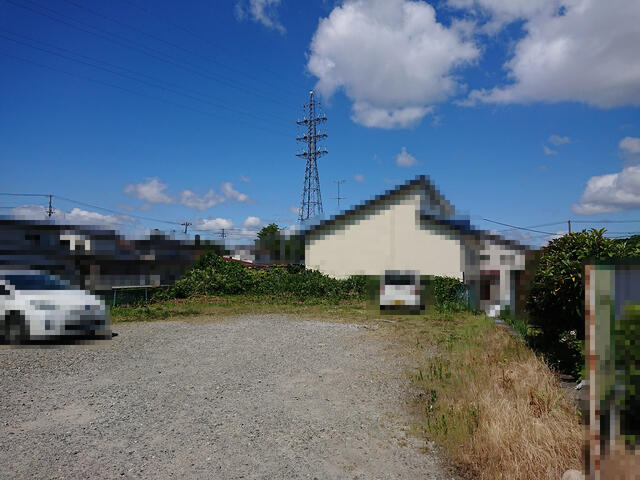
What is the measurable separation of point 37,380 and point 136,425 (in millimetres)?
2783

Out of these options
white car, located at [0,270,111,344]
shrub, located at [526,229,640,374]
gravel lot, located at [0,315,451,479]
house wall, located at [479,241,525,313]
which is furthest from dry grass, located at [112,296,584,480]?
white car, located at [0,270,111,344]

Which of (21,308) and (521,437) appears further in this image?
(21,308)

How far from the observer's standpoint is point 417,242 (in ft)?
67.7

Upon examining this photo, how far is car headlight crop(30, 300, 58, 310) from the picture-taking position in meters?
8.62

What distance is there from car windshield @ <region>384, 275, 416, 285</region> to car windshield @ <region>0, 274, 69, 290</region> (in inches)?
433

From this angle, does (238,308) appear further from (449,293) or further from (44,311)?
(449,293)

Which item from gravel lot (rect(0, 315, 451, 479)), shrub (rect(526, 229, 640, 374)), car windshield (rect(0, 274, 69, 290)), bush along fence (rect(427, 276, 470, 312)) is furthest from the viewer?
bush along fence (rect(427, 276, 470, 312))

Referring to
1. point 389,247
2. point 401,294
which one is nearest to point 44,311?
point 401,294

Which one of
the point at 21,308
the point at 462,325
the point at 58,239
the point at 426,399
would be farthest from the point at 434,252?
the point at 58,239

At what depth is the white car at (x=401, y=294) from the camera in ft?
50.3

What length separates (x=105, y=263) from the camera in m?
20.1

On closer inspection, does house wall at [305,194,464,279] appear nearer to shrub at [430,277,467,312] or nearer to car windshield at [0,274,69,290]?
shrub at [430,277,467,312]

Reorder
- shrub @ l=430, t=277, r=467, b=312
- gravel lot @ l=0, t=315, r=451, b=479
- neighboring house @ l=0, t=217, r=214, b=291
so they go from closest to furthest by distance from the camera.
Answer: gravel lot @ l=0, t=315, r=451, b=479, shrub @ l=430, t=277, r=467, b=312, neighboring house @ l=0, t=217, r=214, b=291

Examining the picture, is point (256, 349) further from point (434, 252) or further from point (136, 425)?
point (434, 252)
